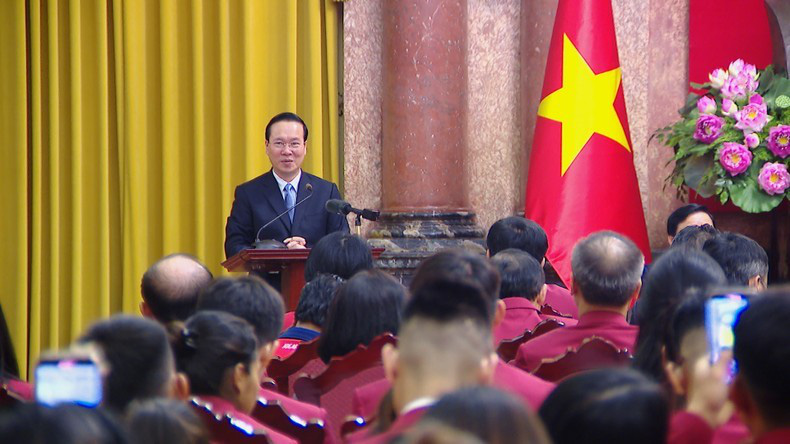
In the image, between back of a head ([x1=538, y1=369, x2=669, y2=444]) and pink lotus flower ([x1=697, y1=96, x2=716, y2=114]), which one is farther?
pink lotus flower ([x1=697, y1=96, x2=716, y2=114])

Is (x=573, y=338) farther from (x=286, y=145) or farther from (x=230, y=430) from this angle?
(x=286, y=145)

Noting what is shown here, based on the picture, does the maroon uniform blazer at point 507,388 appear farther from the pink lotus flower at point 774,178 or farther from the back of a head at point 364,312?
the pink lotus flower at point 774,178

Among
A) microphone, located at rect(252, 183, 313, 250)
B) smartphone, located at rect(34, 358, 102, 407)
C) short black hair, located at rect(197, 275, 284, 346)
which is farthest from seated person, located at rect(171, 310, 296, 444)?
microphone, located at rect(252, 183, 313, 250)

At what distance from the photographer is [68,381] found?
1.79m

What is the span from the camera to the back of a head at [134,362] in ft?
6.84

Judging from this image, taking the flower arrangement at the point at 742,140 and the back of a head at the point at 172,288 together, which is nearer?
the back of a head at the point at 172,288

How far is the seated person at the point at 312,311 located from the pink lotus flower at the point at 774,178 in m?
2.97

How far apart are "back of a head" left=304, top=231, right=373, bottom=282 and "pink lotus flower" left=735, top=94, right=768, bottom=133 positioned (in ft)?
8.59

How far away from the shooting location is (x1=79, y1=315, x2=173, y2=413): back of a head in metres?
2.08

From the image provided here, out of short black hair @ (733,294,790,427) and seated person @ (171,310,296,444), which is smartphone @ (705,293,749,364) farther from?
seated person @ (171,310,296,444)

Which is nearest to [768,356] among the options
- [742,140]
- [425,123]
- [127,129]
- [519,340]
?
[519,340]

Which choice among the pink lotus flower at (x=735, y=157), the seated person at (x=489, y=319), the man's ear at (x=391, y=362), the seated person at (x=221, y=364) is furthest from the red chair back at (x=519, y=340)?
the pink lotus flower at (x=735, y=157)

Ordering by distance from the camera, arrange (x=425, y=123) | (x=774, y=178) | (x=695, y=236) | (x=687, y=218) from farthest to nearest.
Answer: (x=425, y=123) → (x=774, y=178) → (x=687, y=218) → (x=695, y=236)

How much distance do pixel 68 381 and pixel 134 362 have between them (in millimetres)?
310
